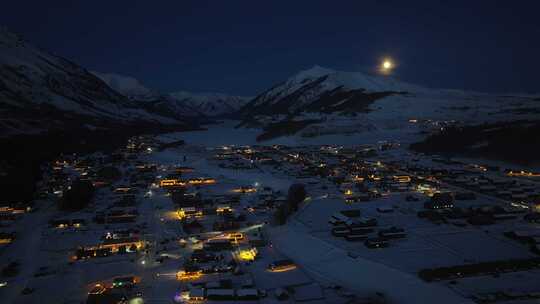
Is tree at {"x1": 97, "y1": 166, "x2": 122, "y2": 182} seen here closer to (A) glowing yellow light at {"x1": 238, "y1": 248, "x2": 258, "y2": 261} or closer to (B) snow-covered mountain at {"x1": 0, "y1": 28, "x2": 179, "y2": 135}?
(A) glowing yellow light at {"x1": 238, "y1": 248, "x2": 258, "y2": 261}

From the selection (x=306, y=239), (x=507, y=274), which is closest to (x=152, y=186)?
(x=306, y=239)

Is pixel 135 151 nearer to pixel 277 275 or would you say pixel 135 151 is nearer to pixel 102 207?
pixel 102 207

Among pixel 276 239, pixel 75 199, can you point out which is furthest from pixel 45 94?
pixel 276 239

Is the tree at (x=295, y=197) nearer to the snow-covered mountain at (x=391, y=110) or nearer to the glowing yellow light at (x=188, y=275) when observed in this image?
the glowing yellow light at (x=188, y=275)

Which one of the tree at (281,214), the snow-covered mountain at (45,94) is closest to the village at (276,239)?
the tree at (281,214)

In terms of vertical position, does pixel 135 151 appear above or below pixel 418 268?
above

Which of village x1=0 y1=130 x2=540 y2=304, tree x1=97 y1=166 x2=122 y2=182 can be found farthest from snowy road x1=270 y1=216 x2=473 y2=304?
tree x1=97 y1=166 x2=122 y2=182
